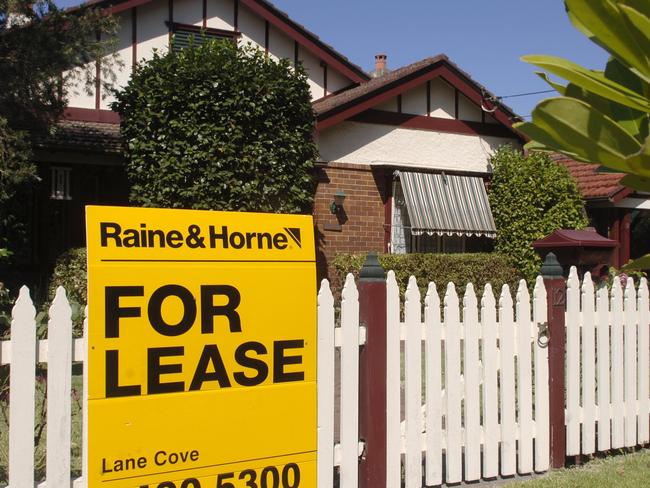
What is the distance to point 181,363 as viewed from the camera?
344cm

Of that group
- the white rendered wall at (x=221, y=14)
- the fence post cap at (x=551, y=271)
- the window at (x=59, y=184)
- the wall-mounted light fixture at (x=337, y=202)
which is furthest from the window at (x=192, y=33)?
the fence post cap at (x=551, y=271)

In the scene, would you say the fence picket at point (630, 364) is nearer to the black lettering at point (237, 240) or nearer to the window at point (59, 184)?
the black lettering at point (237, 240)

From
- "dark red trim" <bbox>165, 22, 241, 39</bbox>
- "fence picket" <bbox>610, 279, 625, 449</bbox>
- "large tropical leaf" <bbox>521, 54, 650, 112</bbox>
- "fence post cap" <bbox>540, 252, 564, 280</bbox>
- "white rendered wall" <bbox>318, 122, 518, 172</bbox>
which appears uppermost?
"dark red trim" <bbox>165, 22, 241, 39</bbox>

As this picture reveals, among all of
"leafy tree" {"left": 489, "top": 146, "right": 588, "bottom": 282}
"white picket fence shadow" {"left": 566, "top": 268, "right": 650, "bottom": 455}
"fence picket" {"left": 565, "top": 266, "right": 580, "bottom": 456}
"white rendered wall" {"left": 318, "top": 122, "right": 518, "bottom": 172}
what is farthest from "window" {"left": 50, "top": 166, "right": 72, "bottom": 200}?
"fence picket" {"left": 565, "top": 266, "right": 580, "bottom": 456}

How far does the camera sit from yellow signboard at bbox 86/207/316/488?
10.8 feet

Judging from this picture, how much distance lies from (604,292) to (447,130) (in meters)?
9.14

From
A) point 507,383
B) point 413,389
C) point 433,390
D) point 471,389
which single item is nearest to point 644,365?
point 507,383

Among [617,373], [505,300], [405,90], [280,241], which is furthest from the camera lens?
[405,90]

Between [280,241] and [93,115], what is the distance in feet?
35.7

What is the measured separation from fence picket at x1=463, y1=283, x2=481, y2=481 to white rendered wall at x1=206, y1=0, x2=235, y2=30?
11578mm

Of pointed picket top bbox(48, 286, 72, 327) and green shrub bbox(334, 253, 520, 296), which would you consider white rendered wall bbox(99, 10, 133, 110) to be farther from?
pointed picket top bbox(48, 286, 72, 327)

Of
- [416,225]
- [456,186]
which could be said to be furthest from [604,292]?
[456,186]

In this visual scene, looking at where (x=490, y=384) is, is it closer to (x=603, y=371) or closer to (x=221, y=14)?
(x=603, y=371)

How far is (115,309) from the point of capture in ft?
10.8
